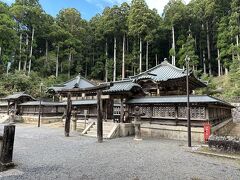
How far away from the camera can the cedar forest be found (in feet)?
111

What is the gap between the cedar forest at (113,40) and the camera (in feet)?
111

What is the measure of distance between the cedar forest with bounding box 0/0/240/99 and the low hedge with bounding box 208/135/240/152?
23618 mm

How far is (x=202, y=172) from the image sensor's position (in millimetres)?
6219

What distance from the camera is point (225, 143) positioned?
8.55 metres

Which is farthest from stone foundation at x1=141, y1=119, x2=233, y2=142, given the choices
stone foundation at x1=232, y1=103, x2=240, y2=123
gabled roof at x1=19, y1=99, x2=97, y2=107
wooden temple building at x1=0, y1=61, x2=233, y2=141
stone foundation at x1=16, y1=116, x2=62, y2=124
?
stone foundation at x1=16, y1=116, x2=62, y2=124

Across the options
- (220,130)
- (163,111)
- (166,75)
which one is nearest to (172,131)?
(163,111)

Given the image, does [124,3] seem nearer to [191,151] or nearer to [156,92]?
[156,92]

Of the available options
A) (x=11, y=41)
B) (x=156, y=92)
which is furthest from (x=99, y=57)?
(x=156, y=92)

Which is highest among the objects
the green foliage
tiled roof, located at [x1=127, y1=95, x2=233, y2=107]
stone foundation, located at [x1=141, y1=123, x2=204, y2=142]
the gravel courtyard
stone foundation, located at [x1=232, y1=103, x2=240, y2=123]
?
the green foliage

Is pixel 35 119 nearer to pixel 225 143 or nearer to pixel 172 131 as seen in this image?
pixel 172 131

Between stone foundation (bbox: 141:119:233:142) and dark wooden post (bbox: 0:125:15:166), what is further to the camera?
stone foundation (bbox: 141:119:233:142)

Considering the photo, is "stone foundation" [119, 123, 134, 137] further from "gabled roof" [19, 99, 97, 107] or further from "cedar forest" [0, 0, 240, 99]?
"cedar forest" [0, 0, 240, 99]

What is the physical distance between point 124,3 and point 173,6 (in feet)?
36.7

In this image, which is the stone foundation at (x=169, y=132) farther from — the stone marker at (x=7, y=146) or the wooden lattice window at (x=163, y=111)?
the stone marker at (x=7, y=146)
